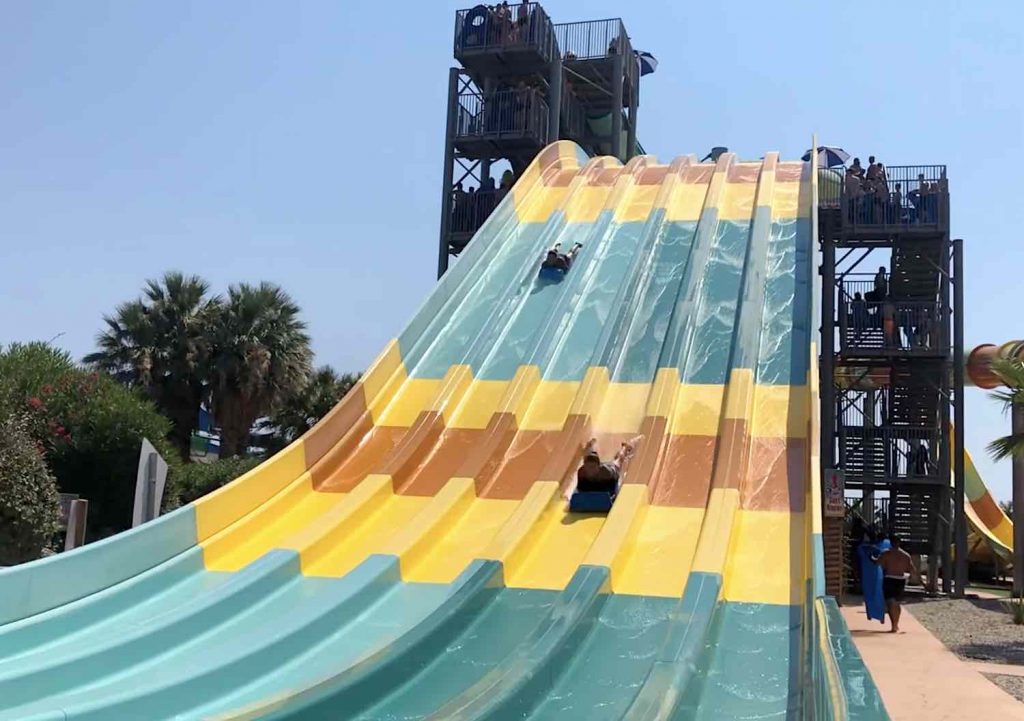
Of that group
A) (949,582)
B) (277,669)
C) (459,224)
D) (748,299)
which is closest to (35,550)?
(277,669)

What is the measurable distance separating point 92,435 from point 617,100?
1293 cm

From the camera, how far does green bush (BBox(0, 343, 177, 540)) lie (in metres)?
14.3

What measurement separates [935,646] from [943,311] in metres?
8.83

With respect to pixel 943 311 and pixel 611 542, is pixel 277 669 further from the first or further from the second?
pixel 943 311

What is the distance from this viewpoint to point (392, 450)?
28.9ft

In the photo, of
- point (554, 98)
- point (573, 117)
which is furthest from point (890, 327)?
point (573, 117)

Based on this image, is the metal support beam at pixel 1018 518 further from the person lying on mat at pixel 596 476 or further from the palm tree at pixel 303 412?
the palm tree at pixel 303 412

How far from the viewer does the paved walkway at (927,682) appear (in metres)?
6.02

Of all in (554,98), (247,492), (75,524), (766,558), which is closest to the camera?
(766,558)

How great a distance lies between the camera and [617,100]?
21.8 m

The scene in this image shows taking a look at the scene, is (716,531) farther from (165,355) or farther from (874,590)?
(165,355)

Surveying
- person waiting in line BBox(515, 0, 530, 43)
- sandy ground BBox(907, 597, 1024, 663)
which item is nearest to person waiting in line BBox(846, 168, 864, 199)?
sandy ground BBox(907, 597, 1024, 663)

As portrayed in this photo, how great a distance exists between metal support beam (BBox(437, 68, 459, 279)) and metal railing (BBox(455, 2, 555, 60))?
708mm

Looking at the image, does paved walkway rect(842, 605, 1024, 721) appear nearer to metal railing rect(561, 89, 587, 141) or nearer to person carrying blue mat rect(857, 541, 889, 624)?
person carrying blue mat rect(857, 541, 889, 624)
